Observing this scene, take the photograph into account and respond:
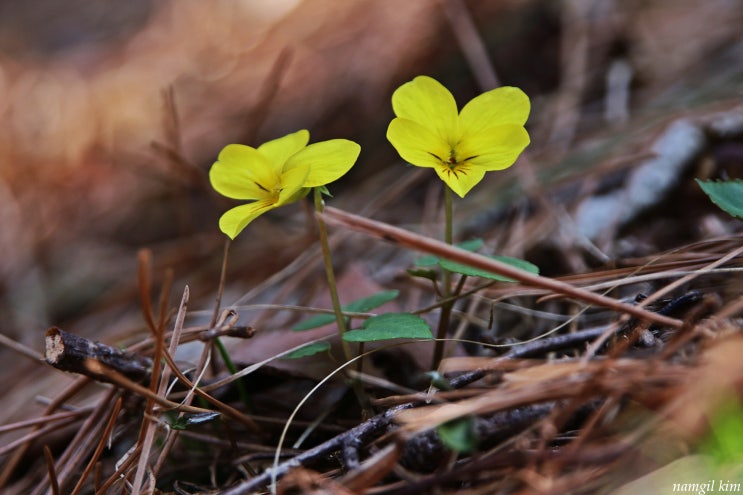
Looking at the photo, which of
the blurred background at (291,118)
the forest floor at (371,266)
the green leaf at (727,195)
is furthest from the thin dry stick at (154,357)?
the blurred background at (291,118)

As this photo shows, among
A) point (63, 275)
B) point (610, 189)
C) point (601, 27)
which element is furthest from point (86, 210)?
point (601, 27)

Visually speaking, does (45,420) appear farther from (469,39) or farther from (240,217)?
(469,39)

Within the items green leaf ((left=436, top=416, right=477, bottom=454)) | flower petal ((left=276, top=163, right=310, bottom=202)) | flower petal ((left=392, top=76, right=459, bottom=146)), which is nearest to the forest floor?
green leaf ((left=436, top=416, right=477, bottom=454))

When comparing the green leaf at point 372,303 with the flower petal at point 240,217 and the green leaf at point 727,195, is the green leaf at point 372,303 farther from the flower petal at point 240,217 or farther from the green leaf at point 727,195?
the green leaf at point 727,195

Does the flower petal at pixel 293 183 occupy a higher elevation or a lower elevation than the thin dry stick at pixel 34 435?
higher

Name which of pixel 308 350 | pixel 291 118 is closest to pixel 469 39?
pixel 291 118

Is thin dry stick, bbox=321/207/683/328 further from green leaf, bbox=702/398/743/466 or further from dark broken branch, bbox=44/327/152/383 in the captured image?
dark broken branch, bbox=44/327/152/383

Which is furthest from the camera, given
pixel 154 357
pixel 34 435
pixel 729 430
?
pixel 34 435
